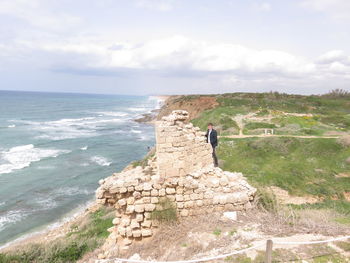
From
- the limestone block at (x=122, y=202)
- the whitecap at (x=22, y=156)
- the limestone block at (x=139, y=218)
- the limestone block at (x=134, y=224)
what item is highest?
the limestone block at (x=122, y=202)

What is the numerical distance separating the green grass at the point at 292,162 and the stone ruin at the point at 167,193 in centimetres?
606

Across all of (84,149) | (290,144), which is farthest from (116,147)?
(290,144)

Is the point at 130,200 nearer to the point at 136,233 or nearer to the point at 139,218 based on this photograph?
the point at 139,218

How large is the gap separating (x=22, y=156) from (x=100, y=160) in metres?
9.38

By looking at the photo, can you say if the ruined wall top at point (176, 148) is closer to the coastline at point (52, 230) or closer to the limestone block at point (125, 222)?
the limestone block at point (125, 222)

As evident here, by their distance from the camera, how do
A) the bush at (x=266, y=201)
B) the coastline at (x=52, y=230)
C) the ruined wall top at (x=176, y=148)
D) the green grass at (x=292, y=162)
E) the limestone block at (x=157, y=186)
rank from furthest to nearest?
the green grass at (x=292, y=162), the coastline at (x=52, y=230), the bush at (x=266, y=201), the ruined wall top at (x=176, y=148), the limestone block at (x=157, y=186)

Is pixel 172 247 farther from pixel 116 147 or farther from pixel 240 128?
pixel 116 147

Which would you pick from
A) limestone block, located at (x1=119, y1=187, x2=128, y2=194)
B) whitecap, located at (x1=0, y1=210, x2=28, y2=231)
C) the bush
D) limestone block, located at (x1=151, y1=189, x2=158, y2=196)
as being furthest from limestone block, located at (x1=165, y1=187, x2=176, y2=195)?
whitecap, located at (x1=0, y1=210, x2=28, y2=231)

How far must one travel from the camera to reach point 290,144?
2105cm

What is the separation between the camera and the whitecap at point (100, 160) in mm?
29406

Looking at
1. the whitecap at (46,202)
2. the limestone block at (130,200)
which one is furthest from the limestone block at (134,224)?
the whitecap at (46,202)

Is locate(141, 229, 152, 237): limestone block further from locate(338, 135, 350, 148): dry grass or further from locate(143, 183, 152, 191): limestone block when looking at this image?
locate(338, 135, 350, 148): dry grass

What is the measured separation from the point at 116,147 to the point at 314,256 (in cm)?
3449

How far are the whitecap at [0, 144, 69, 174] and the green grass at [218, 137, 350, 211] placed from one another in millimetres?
21280
